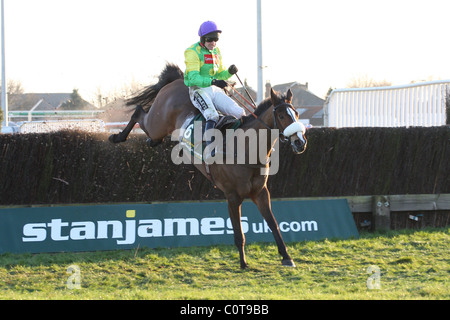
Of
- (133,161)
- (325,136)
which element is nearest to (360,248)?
(325,136)

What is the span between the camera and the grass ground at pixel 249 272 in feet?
19.2

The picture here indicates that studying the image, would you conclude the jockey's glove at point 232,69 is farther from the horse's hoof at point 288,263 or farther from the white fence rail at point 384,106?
the white fence rail at point 384,106

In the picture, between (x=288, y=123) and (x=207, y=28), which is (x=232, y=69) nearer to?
(x=207, y=28)

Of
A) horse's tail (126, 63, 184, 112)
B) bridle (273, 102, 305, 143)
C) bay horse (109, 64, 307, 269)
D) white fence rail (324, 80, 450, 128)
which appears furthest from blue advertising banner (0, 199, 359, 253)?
white fence rail (324, 80, 450, 128)

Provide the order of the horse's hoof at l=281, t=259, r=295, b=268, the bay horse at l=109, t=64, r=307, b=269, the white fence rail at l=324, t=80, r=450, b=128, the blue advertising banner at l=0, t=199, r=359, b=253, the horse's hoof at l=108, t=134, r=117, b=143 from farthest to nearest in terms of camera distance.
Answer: the white fence rail at l=324, t=80, r=450, b=128 < the horse's hoof at l=108, t=134, r=117, b=143 < the blue advertising banner at l=0, t=199, r=359, b=253 < the horse's hoof at l=281, t=259, r=295, b=268 < the bay horse at l=109, t=64, r=307, b=269

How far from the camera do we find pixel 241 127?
7402mm

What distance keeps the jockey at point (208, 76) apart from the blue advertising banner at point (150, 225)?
6.06 feet

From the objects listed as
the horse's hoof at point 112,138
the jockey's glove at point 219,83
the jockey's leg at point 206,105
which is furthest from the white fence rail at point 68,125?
the jockey's glove at point 219,83

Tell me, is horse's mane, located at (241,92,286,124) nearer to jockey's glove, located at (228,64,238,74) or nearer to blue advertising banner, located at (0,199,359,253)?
jockey's glove, located at (228,64,238,74)

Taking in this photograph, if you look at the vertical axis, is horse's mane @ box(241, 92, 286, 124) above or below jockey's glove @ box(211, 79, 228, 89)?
below

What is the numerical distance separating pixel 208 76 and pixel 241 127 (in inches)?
36.5

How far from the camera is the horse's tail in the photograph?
8906mm

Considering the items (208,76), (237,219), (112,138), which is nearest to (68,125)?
(112,138)

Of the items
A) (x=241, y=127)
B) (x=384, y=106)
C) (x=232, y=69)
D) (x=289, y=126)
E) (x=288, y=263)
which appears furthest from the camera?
(x=384, y=106)
